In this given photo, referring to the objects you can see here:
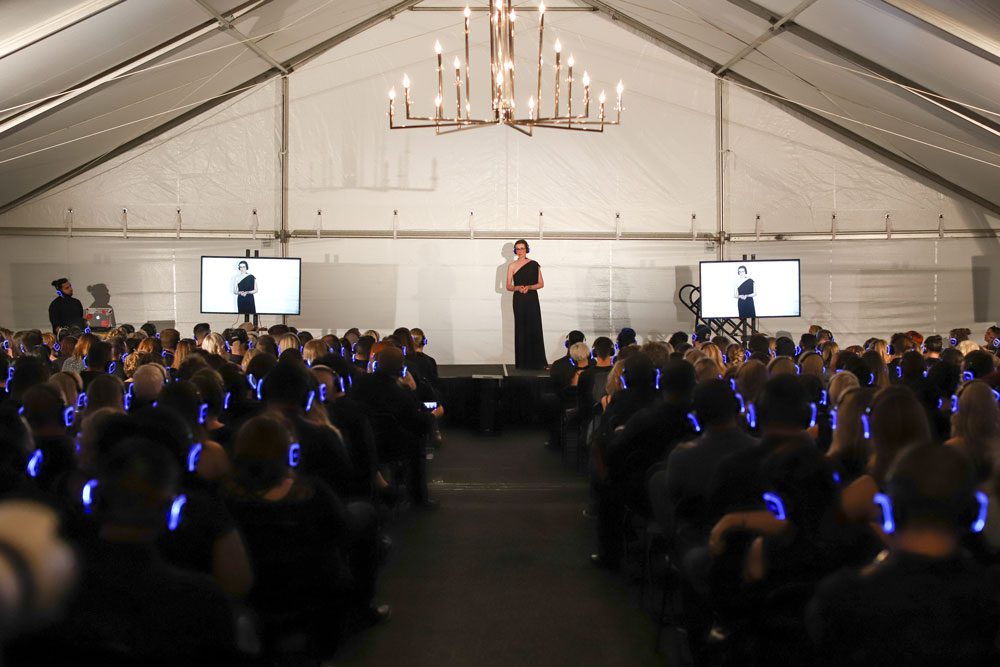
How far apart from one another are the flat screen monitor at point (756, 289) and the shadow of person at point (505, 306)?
2751mm

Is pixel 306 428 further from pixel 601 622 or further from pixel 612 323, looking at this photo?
pixel 612 323

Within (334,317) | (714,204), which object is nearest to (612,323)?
(714,204)

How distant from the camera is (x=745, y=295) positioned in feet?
40.0

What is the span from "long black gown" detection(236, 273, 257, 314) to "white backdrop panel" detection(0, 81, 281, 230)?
1.81 m

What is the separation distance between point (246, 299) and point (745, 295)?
6.48 m

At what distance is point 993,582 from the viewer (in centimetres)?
184

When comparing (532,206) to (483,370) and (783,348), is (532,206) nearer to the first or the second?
(483,370)

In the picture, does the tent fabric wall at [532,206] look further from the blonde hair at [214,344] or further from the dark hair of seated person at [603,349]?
the dark hair of seated person at [603,349]

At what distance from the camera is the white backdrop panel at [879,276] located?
529 inches

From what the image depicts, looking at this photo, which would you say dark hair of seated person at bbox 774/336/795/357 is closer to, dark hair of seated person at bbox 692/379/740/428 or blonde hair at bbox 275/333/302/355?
blonde hair at bbox 275/333/302/355

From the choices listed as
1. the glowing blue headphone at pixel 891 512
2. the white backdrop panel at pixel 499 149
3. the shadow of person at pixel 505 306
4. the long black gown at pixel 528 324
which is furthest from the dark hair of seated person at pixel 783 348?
the glowing blue headphone at pixel 891 512

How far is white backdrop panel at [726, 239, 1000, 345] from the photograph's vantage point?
13445 mm

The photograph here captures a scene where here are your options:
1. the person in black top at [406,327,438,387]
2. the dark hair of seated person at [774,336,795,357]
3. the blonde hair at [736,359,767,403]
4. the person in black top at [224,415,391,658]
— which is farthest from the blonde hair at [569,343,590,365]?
the person in black top at [224,415,391,658]

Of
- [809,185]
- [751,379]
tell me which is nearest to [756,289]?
[809,185]
